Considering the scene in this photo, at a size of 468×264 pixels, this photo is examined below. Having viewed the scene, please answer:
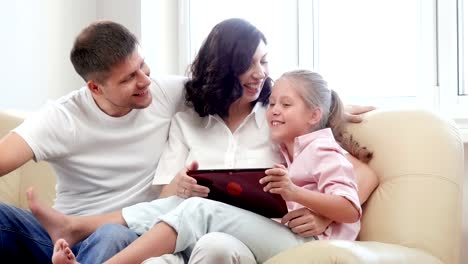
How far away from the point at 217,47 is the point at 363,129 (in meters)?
0.50

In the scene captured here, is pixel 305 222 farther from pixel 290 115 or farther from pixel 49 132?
pixel 49 132

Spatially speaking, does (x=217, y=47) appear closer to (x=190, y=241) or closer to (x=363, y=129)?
(x=363, y=129)

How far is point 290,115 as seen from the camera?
1.90 metres

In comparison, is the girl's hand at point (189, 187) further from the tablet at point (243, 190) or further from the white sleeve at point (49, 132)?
the white sleeve at point (49, 132)

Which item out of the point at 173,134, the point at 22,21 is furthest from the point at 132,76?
the point at 22,21

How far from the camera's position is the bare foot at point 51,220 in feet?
5.95

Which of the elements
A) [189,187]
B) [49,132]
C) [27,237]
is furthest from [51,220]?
[189,187]

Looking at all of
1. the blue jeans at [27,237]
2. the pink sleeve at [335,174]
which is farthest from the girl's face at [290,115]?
the blue jeans at [27,237]

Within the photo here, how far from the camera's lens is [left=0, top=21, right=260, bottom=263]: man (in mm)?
1897

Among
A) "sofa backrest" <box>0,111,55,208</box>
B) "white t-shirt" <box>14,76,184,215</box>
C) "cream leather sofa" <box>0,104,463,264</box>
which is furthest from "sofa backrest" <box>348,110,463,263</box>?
"sofa backrest" <box>0,111,55,208</box>

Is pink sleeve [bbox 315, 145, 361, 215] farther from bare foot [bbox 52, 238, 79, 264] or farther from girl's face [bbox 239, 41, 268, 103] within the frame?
bare foot [bbox 52, 238, 79, 264]

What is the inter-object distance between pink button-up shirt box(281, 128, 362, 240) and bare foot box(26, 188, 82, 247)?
1.94ft

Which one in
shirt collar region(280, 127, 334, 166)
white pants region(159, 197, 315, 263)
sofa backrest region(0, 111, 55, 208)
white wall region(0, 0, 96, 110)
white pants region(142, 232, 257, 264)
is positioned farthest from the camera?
white wall region(0, 0, 96, 110)

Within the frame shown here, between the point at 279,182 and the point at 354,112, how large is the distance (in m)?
0.55
